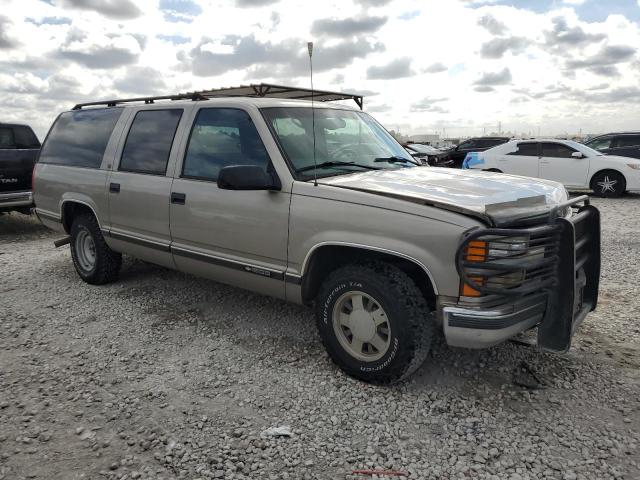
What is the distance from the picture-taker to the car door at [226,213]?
3717 mm

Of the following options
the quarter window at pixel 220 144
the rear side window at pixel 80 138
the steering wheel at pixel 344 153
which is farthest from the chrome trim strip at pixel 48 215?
the steering wheel at pixel 344 153

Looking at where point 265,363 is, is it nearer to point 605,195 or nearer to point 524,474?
point 524,474

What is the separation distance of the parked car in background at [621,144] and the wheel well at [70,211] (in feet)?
48.1

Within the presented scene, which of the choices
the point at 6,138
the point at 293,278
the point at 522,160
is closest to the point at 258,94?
the point at 293,278

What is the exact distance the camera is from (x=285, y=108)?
408 centimetres

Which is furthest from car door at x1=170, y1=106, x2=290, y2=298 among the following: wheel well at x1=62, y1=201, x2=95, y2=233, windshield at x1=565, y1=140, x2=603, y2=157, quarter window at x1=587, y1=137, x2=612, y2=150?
quarter window at x1=587, y1=137, x2=612, y2=150

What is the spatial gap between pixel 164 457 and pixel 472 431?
173 cm

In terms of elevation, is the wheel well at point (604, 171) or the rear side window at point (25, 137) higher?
the rear side window at point (25, 137)

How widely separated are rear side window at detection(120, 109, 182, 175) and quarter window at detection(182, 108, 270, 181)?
0.31 metres

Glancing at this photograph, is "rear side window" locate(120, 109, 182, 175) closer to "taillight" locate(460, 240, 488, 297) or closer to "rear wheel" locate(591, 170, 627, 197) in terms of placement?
"taillight" locate(460, 240, 488, 297)

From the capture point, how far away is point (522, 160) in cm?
1373

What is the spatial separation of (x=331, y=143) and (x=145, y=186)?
1.77m

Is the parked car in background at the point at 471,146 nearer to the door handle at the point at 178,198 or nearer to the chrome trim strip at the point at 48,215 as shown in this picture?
the chrome trim strip at the point at 48,215

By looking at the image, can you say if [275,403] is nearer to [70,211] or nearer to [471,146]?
[70,211]
